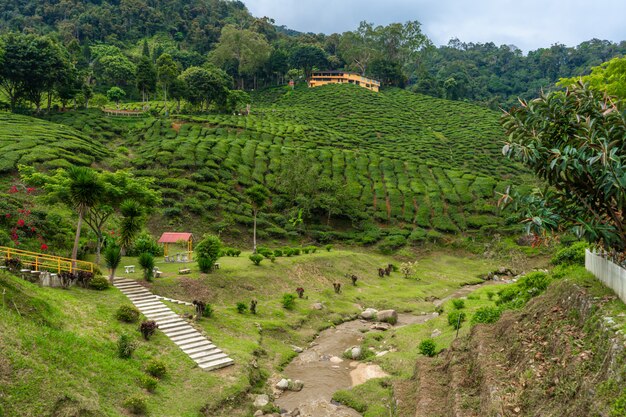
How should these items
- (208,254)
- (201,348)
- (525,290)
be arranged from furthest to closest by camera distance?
1. (208,254)
2. (525,290)
3. (201,348)

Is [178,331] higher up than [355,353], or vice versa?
[178,331]

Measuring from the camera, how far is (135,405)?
52.6ft

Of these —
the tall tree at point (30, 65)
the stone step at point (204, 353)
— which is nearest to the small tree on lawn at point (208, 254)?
the stone step at point (204, 353)

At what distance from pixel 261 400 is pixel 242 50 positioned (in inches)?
5050

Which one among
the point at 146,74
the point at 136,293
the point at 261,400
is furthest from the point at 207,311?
the point at 146,74

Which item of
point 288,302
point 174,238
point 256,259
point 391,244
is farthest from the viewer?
point 391,244

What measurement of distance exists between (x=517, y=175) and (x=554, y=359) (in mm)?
81733

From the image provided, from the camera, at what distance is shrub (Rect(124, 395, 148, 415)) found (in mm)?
16031

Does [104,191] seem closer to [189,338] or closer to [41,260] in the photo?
[41,260]

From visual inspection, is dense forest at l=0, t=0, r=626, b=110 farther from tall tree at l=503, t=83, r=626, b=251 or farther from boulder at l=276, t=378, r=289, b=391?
tall tree at l=503, t=83, r=626, b=251

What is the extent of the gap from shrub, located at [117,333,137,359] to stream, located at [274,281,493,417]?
7611 millimetres

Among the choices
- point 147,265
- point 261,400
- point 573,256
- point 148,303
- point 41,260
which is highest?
point 573,256

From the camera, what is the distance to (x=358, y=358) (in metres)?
25.5

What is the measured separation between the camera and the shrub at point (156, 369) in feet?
62.4
